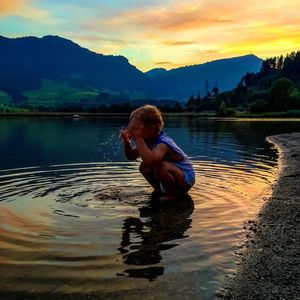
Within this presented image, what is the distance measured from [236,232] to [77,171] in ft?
35.4

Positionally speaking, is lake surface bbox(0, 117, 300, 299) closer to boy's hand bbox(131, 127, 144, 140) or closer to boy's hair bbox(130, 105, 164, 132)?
boy's hand bbox(131, 127, 144, 140)

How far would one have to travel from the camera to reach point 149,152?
11.0 m

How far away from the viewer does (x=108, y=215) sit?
10781 mm

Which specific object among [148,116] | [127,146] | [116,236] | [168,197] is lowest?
[116,236]

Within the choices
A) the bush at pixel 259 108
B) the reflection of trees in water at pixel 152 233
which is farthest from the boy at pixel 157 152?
the bush at pixel 259 108

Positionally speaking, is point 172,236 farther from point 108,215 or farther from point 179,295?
point 179,295

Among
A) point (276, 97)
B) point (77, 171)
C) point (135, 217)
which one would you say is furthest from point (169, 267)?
point (276, 97)

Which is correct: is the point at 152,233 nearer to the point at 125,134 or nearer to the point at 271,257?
the point at 271,257

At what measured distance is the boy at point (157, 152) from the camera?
1119 cm

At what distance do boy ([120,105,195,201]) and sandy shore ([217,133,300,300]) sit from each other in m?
2.38

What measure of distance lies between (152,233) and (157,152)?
249 cm

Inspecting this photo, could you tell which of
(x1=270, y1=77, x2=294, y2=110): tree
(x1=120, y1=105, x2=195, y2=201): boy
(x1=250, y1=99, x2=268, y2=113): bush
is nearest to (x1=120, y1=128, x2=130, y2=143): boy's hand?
(x1=120, y1=105, x2=195, y2=201): boy

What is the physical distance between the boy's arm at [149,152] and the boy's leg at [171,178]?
0.49 meters

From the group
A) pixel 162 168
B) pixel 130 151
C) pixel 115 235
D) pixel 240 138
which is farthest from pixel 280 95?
pixel 115 235
